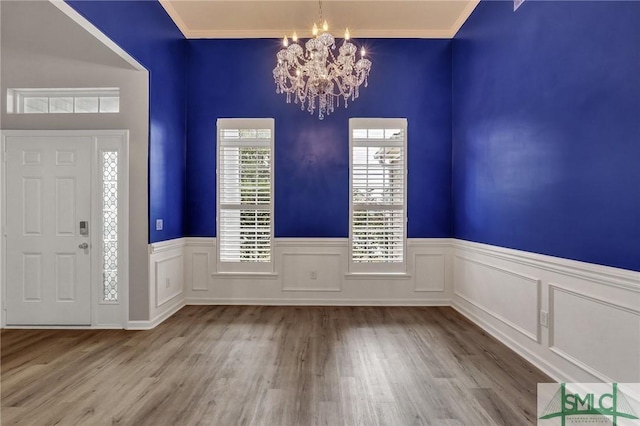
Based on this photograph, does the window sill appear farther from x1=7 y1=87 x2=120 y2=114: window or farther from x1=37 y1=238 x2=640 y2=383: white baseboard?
x1=7 y1=87 x2=120 y2=114: window

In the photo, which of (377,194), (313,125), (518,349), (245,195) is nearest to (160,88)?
(245,195)

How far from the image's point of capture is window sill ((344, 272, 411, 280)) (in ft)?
16.0

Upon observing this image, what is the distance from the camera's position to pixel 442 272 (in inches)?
192

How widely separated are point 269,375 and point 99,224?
8.81 feet

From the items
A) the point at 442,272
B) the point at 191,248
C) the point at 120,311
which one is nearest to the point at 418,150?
the point at 442,272

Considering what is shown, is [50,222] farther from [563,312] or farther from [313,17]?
[563,312]

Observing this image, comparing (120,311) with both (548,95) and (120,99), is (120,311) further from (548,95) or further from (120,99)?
(548,95)

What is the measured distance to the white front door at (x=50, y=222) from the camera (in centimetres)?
393

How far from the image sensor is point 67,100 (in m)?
4.09

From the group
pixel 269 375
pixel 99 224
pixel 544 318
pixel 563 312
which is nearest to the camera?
pixel 563 312

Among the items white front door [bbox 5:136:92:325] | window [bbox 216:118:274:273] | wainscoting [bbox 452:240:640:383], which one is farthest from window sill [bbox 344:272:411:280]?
white front door [bbox 5:136:92:325]

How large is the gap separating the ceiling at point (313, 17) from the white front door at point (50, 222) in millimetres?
2104

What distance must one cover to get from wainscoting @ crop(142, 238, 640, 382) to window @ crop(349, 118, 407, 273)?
19cm

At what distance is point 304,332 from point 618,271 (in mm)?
2795
